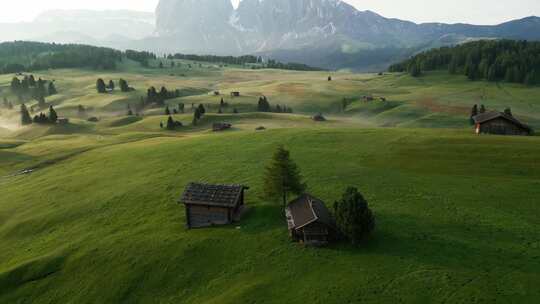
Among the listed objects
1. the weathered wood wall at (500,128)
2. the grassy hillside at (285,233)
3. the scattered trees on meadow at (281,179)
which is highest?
the weathered wood wall at (500,128)

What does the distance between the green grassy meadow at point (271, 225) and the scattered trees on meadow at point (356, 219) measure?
4.59 ft

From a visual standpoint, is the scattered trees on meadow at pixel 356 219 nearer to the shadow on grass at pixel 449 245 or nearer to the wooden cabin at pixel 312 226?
the shadow on grass at pixel 449 245

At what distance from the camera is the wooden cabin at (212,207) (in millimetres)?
48312

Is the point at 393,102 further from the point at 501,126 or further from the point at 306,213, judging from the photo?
the point at 306,213

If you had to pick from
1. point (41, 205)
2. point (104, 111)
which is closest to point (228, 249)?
point (41, 205)

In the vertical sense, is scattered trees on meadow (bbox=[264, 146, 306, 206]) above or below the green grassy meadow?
above

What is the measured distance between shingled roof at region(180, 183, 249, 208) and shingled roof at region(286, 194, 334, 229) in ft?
21.8

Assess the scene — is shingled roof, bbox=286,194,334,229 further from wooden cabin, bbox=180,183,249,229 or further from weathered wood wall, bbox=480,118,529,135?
weathered wood wall, bbox=480,118,529,135

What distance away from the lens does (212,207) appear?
4878cm

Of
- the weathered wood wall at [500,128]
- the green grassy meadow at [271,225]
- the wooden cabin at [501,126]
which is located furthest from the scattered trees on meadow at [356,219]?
the weathered wood wall at [500,128]

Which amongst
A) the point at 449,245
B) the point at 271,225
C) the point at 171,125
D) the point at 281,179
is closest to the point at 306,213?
the point at 271,225

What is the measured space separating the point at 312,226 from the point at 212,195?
14.5 metres

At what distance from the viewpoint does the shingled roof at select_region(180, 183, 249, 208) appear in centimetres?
4838

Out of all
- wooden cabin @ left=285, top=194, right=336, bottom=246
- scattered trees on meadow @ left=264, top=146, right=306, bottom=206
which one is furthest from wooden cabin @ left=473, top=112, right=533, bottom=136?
wooden cabin @ left=285, top=194, right=336, bottom=246
